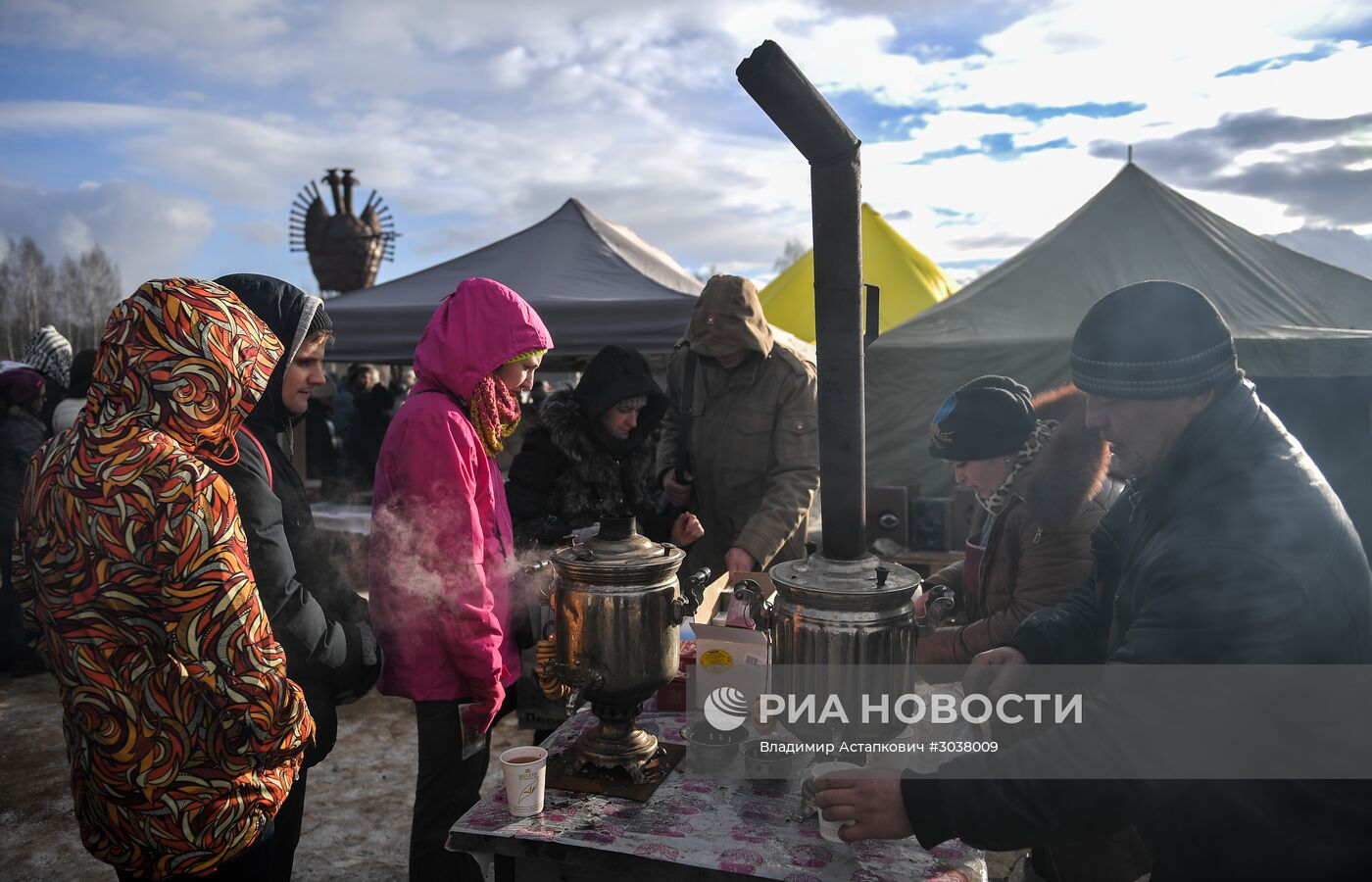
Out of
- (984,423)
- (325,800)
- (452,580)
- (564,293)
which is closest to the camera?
(452,580)

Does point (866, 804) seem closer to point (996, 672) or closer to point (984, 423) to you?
point (996, 672)

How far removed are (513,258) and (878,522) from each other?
4.31m

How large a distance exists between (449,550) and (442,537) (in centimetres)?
4

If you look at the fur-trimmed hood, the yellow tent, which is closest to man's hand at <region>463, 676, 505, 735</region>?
the fur-trimmed hood

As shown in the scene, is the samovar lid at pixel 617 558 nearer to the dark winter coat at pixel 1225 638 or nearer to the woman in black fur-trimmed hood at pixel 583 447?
the dark winter coat at pixel 1225 638

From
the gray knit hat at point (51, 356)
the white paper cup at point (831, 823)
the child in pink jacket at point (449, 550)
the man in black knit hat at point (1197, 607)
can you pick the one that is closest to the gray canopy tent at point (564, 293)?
the gray knit hat at point (51, 356)

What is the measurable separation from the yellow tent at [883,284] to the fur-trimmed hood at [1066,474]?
887cm

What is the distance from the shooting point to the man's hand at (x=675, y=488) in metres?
3.93

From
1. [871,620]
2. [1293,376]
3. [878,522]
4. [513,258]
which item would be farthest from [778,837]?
[513,258]

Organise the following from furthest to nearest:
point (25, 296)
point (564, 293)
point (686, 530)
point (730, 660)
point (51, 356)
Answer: point (25, 296)
point (564, 293)
point (51, 356)
point (686, 530)
point (730, 660)

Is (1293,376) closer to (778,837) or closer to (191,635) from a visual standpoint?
(778,837)

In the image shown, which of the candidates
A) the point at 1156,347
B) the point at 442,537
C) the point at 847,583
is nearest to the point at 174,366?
the point at 442,537

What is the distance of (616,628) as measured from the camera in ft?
6.28

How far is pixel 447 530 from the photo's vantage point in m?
2.22
